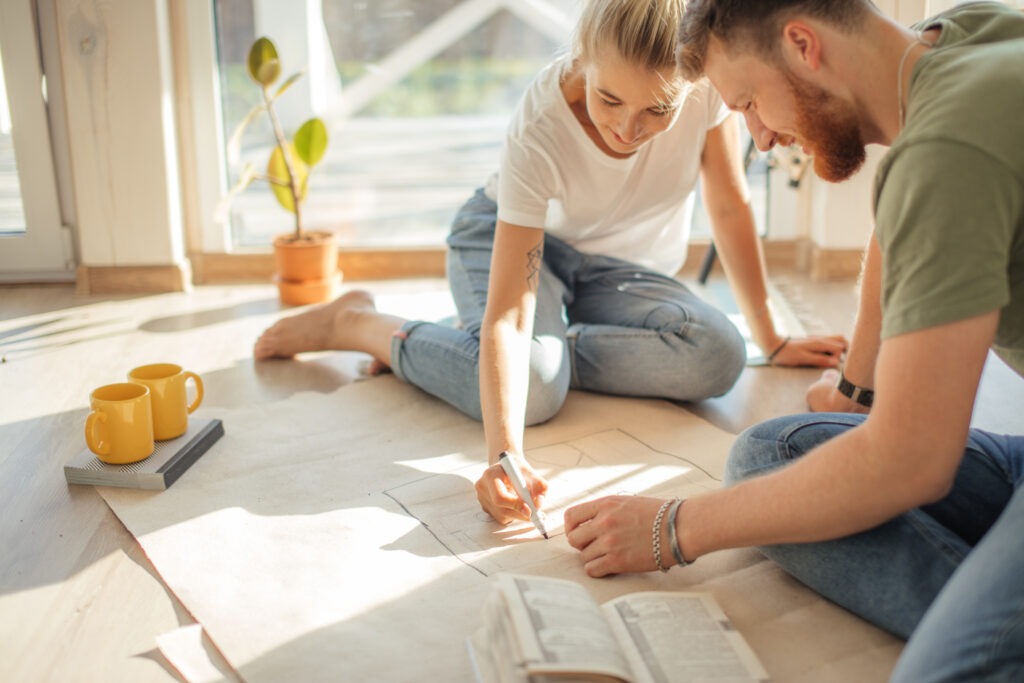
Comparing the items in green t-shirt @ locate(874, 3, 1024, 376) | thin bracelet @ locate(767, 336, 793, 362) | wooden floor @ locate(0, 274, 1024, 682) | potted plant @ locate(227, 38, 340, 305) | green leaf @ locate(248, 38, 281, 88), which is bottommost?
wooden floor @ locate(0, 274, 1024, 682)

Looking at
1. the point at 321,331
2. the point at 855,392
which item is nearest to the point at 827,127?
the point at 855,392

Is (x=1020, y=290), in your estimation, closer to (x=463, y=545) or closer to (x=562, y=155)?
(x=463, y=545)

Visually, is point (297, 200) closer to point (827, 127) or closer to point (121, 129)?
point (121, 129)

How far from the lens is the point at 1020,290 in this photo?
35.5 inches

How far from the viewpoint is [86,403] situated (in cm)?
186

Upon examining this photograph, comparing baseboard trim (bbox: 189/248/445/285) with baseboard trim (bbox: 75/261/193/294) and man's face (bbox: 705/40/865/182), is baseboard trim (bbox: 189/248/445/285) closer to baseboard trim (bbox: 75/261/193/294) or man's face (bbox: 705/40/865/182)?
baseboard trim (bbox: 75/261/193/294)

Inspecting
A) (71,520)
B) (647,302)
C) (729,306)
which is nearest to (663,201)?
(647,302)

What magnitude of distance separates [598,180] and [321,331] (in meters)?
0.72

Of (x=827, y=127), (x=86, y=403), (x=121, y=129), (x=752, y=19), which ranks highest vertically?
(x=752, y=19)

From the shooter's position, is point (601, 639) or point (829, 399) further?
point (829, 399)

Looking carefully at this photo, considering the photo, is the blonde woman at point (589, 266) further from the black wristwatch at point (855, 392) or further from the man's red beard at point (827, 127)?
the man's red beard at point (827, 127)

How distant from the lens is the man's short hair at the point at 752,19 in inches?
37.0

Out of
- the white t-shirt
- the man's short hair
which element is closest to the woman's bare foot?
the white t-shirt

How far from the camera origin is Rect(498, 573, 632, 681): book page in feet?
2.98
